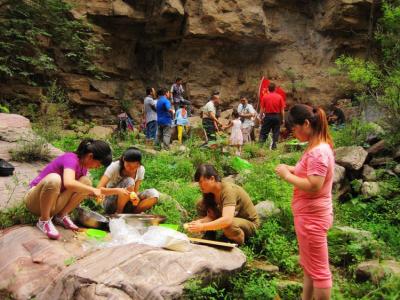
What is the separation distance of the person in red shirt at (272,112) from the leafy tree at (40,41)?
6.41 metres

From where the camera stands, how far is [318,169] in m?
2.67

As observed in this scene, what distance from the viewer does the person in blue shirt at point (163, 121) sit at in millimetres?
9438

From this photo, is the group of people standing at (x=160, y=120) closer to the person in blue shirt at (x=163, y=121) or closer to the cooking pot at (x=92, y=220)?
the person in blue shirt at (x=163, y=121)

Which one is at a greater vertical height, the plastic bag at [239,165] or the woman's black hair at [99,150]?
the woman's black hair at [99,150]

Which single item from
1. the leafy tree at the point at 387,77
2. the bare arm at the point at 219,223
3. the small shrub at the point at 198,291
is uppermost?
the leafy tree at the point at 387,77

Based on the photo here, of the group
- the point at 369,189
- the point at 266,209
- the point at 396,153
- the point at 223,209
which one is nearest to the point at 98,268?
the point at 223,209

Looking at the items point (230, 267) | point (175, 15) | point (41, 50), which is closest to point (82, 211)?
point (230, 267)

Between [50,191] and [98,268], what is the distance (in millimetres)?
1056

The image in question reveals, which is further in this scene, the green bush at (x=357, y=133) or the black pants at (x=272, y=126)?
the black pants at (x=272, y=126)

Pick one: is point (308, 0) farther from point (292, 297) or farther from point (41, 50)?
point (292, 297)

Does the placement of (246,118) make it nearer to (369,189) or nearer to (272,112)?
(272,112)

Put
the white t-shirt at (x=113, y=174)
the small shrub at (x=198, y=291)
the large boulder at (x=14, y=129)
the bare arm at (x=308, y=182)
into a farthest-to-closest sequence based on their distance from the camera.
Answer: the large boulder at (x=14, y=129) < the white t-shirt at (x=113, y=174) < the small shrub at (x=198, y=291) < the bare arm at (x=308, y=182)

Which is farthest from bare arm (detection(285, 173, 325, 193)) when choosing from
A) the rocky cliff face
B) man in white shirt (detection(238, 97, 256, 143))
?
the rocky cliff face

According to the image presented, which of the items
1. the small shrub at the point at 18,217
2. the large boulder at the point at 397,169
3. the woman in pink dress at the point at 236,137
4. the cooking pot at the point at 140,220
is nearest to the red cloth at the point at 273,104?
the woman in pink dress at the point at 236,137
